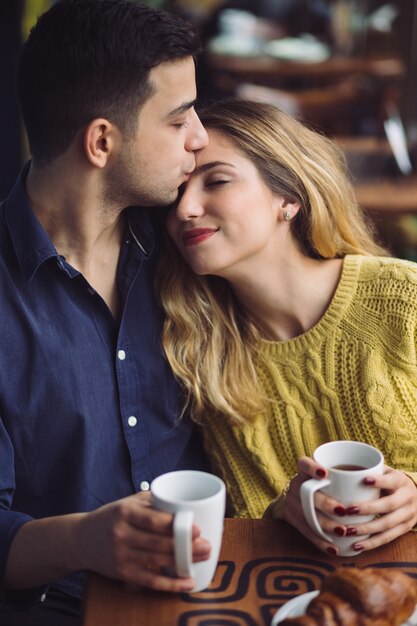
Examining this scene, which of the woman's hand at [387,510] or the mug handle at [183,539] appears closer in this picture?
the mug handle at [183,539]

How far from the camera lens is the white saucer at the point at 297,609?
1.14 metres

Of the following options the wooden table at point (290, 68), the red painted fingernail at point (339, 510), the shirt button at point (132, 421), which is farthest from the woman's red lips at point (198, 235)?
the wooden table at point (290, 68)

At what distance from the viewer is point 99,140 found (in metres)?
1.65

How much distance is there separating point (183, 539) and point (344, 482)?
277 millimetres

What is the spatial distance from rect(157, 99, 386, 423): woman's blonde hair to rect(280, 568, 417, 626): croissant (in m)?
0.67

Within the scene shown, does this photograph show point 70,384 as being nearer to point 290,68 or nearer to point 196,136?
point 196,136

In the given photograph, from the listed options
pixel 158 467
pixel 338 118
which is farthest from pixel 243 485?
pixel 338 118

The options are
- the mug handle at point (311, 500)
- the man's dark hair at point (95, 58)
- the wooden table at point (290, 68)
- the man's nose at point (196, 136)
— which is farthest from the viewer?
the wooden table at point (290, 68)

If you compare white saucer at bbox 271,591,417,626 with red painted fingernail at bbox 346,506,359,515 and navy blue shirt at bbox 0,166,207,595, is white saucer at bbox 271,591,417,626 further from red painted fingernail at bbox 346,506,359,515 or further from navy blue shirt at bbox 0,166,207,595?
navy blue shirt at bbox 0,166,207,595

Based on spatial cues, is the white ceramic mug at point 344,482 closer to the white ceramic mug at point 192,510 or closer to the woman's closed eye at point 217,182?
the white ceramic mug at point 192,510

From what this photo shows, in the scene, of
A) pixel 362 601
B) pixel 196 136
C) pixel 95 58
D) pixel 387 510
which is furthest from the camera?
pixel 196 136

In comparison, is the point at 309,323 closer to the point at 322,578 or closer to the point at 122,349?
the point at 122,349

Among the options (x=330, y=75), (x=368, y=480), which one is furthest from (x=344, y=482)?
(x=330, y=75)

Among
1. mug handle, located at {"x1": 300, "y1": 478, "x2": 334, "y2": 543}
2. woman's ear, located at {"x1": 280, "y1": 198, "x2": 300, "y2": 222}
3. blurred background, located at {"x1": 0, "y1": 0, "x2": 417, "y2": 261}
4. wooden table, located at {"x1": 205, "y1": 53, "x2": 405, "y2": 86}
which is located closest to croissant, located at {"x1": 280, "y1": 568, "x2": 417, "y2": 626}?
mug handle, located at {"x1": 300, "y1": 478, "x2": 334, "y2": 543}
